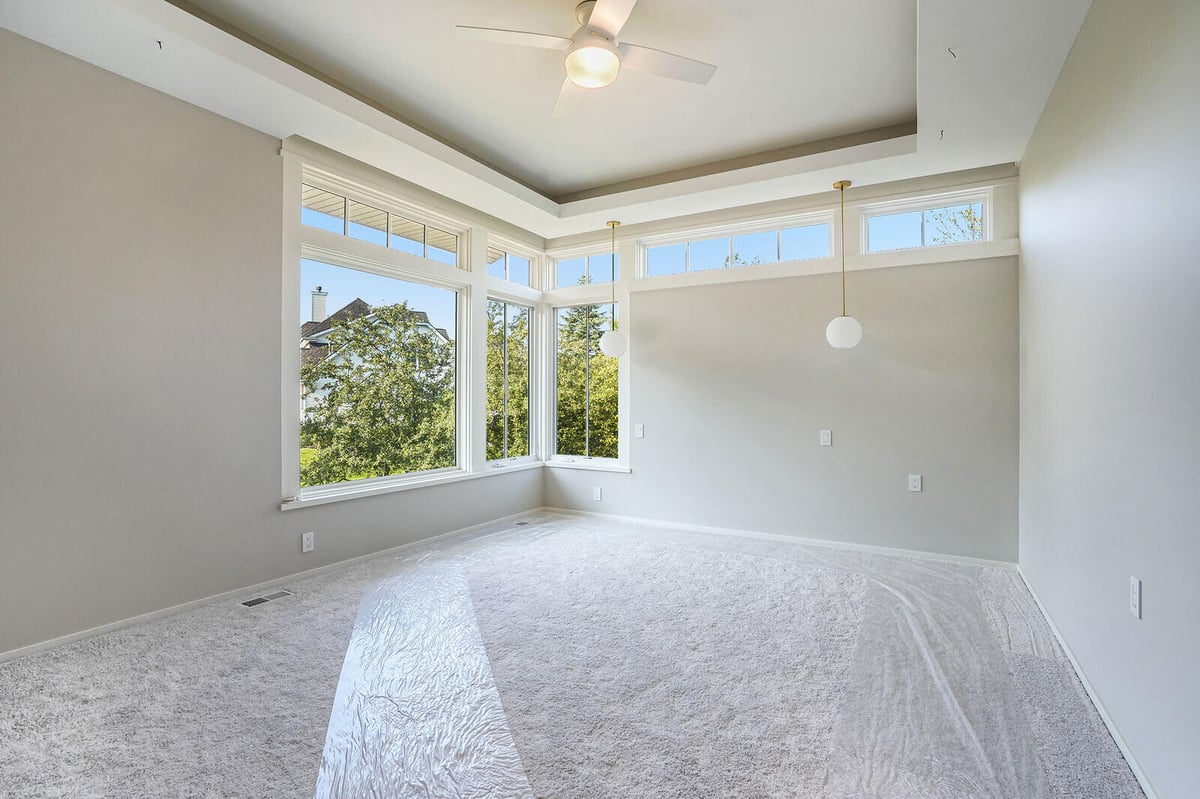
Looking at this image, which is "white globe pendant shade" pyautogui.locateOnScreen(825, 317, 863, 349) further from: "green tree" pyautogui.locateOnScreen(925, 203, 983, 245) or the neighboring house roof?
the neighboring house roof

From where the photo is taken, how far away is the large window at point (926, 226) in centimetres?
407

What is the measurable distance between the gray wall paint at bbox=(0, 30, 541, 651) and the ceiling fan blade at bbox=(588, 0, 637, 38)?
2154 mm

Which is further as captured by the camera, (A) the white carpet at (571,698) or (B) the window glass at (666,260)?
(B) the window glass at (666,260)

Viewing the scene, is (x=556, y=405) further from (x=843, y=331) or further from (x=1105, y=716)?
(x=1105, y=716)

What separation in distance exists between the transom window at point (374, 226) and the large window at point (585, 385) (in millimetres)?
1385

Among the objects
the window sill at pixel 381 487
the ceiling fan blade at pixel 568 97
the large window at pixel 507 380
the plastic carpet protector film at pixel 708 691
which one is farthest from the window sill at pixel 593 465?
the ceiling fan blade at pixel 568 97

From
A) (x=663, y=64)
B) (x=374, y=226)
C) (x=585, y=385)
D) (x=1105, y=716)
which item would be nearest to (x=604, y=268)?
(x=585, y=385)

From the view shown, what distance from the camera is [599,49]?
2453 millimetres

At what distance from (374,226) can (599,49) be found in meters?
2.32

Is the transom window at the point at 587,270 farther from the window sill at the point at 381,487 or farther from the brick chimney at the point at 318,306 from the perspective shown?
the brick chimney at the point at 318,306

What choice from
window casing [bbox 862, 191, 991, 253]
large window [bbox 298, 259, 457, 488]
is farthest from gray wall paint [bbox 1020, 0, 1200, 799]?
large window [bbox 298, 259, 457, 488]

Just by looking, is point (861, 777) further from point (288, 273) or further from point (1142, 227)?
point (288, 273)

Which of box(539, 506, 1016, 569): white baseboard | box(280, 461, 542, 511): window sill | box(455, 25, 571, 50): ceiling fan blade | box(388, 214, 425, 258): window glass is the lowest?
box(539, 506, 1016, 569): white baseboard

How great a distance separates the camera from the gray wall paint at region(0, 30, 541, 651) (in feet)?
8.09
